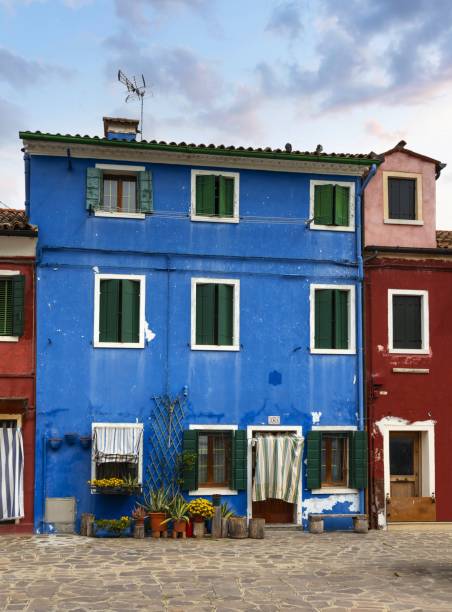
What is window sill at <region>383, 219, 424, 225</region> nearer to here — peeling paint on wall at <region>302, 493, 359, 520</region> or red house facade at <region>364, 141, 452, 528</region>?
red house facade at <region>364, 141, 452, 528</region>

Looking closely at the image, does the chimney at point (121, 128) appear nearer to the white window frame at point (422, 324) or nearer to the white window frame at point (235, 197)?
the white window frame at point (235, 197)

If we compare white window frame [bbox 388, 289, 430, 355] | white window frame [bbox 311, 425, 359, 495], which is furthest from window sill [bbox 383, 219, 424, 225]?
white window frame [bbox 311, 425, 359, 495]

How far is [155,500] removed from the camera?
1900 cm

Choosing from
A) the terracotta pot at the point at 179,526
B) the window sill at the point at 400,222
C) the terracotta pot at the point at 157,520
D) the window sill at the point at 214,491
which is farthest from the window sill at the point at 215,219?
the terracotta pot at the point at 179,526

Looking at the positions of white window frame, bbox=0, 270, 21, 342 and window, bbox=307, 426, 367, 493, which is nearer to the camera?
white window frame, bbox=0, 270, 21, 342

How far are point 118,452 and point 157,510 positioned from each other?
5.31ft

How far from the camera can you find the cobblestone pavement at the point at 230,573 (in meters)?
13.0

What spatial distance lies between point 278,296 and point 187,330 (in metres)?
2.50

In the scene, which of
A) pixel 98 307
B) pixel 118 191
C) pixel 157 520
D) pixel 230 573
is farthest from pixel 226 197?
pixel 230 573

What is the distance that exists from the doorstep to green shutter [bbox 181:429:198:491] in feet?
17.1

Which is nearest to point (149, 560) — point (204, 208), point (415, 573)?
point (415, 573)

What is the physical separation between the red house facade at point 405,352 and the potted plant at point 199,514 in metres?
4.41

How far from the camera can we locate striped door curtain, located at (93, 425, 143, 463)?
Answer: 19.0 meters

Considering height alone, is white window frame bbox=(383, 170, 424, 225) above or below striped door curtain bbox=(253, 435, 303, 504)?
above
